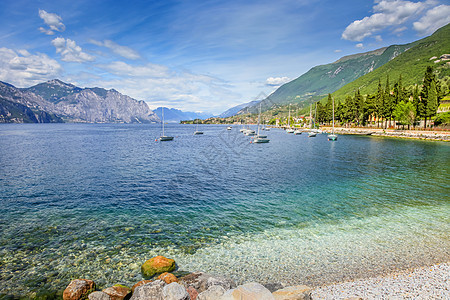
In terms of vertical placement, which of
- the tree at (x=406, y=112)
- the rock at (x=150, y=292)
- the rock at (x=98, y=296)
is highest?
the tree at (x=406, y=112)

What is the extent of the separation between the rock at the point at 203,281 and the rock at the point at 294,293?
222cm

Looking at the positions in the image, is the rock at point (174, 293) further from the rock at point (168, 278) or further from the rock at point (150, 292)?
the rock at point (168, 278)

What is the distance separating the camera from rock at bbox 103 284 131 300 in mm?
9789

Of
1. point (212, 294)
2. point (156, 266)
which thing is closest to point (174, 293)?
point (212, 294)

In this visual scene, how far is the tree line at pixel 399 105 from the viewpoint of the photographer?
9794cm

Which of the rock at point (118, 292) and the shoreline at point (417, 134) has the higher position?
the shoreline at point (417, 134)

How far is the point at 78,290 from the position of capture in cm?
993

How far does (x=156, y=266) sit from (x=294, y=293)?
23.4 ft

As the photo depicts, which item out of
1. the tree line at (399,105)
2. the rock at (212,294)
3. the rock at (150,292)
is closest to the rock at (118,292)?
the rock at (150,292)

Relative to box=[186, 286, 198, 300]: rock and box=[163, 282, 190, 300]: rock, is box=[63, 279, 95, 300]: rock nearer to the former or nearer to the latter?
box=[163, 282, 190, 300]: rock

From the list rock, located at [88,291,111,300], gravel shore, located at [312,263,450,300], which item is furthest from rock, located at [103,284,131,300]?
gravel shore, located at [312,263,450,300]

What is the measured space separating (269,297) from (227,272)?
4.24 metres

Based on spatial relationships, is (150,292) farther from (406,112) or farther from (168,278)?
(406,112)

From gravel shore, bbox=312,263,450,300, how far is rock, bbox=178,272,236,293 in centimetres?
375
